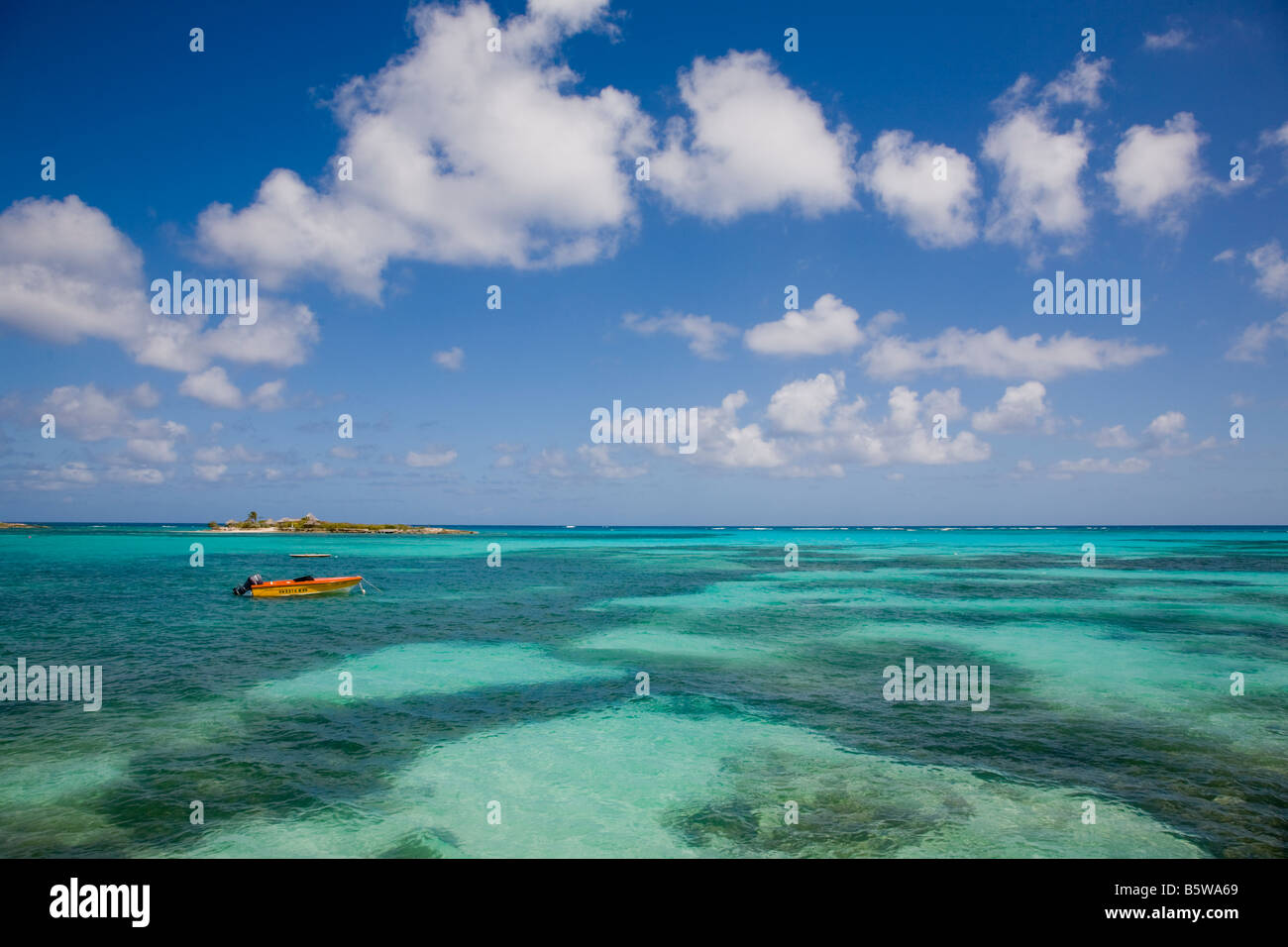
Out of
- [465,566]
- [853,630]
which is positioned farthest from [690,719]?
[465,566]

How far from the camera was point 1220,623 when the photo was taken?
30.9 meters

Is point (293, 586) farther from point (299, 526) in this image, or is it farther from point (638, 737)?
point (299, 526)

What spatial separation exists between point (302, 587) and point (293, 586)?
0.53m

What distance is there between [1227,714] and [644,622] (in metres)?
21.5

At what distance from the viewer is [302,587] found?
39.1 m

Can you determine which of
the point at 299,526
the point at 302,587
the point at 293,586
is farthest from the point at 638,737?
the point at 299,526

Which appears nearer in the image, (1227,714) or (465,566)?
(1227,714)

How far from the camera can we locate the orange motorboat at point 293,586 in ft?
124
